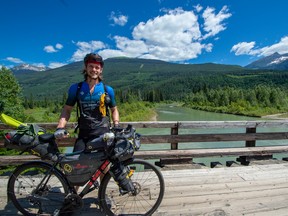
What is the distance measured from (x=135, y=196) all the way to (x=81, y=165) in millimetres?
908

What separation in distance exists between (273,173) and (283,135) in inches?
56.9

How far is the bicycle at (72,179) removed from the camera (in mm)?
2689

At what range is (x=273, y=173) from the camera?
4.45 metres

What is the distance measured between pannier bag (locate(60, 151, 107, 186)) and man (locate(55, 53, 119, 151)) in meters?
0.20

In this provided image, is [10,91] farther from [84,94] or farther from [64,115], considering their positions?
[84,94]

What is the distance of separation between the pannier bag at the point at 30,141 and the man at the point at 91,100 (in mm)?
263

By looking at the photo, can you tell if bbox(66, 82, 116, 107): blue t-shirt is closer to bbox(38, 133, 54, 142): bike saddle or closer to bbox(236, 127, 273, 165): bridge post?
bbox(38, 133, 54, 142): bike saddle

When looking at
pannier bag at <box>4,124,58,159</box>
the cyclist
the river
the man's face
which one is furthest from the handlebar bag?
the river

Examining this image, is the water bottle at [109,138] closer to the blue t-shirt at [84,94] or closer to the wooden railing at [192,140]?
the blue t-shirt at [84,94]

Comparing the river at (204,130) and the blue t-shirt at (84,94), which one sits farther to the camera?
the river at (204,130)

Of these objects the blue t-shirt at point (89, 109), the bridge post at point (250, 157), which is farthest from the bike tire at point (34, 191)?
the bridge post at point (250, 157)

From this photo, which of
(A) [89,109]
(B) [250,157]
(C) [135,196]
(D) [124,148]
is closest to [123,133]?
(D) [124,148]

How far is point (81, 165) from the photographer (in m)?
2.70

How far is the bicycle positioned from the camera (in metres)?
2.69
